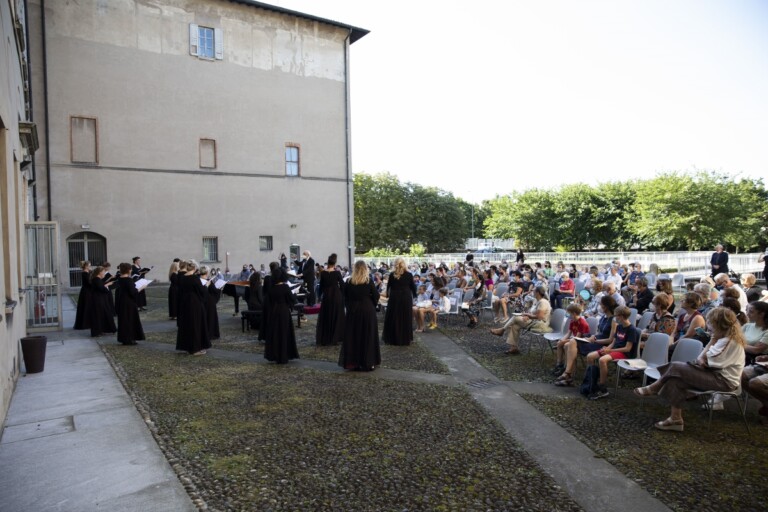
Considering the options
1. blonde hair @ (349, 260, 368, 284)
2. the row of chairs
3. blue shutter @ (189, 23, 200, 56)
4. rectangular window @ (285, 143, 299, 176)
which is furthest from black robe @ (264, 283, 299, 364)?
blue shutter @ (189, 23, 200, 56)

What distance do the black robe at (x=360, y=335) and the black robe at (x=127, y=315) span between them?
17.3ft

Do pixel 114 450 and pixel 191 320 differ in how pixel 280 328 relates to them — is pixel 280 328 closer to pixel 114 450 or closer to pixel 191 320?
pixel 191 320

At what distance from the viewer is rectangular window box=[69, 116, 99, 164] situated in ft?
80.4

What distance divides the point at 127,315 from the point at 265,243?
63.5ft

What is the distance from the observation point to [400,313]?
11.0m

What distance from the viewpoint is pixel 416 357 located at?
31.8 ft

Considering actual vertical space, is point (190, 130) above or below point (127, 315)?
above

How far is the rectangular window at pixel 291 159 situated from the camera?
31.0 metres

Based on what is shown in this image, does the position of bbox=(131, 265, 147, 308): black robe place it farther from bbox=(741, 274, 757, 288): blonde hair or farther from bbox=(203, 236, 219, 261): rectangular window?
bbox=(741, 274, 757, 288): blonde hair

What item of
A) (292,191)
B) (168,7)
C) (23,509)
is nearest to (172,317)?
(23,509)

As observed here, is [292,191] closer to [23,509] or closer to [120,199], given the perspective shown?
[120,199]

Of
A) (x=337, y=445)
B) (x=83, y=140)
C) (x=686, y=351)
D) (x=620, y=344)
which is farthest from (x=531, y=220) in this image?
(x=337, y=445)

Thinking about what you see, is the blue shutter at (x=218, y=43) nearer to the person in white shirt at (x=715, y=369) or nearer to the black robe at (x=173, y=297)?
the black robe at (x=173, y=297)

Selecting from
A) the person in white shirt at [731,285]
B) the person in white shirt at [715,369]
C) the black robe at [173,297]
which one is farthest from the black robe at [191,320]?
the person in white shirt at [731,285]
